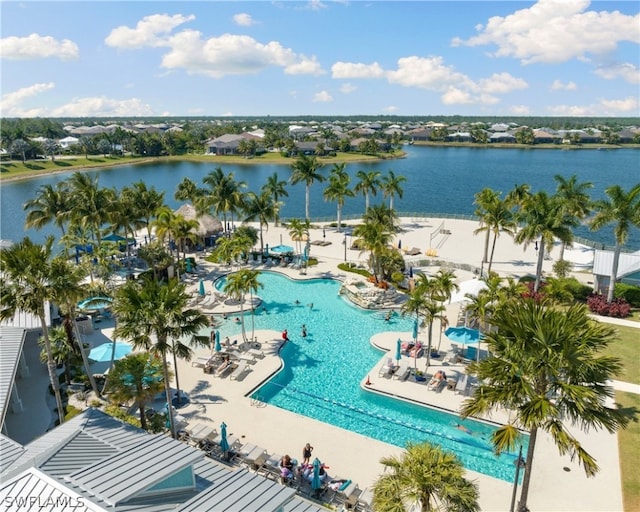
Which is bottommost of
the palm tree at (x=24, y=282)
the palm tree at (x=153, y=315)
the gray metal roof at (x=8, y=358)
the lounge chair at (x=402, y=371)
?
the lounge chair at (x=402, y=371)

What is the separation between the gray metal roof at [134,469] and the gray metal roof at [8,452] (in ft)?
13.9

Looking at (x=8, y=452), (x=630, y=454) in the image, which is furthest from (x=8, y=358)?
(x=630, y=454)

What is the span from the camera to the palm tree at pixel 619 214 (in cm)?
3322

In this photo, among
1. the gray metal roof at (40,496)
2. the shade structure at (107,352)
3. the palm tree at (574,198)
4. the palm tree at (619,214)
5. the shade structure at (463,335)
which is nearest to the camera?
the gray metal roof at (40,496)

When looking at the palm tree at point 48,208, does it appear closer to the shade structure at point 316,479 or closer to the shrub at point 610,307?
the shade structure at point 316,479

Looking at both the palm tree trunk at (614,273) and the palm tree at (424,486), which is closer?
the palm tree at (424,486)

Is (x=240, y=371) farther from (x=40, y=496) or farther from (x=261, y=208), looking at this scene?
(x=261, y=208)

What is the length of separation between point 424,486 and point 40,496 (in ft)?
31.0

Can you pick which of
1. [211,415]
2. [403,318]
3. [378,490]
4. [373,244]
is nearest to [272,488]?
[378,490]

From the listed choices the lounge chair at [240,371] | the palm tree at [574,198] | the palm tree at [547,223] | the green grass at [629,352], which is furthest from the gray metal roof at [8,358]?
Result: the palm tree at [574,198]

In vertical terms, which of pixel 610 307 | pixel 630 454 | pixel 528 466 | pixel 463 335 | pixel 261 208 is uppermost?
pixel 261 208

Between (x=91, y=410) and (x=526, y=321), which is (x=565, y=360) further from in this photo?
(x=91, y=410)

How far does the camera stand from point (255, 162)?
477ft

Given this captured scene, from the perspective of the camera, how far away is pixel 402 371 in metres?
26.4
